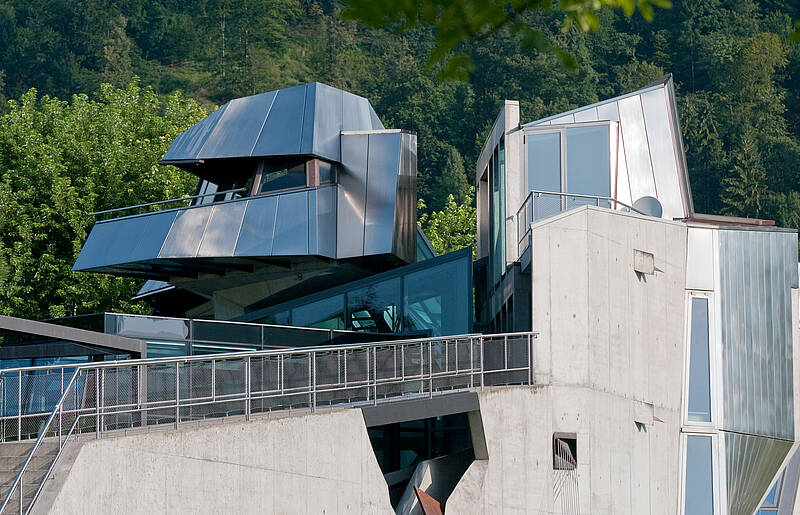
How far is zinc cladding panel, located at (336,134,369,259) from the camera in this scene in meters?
28.1

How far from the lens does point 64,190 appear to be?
43.3 m

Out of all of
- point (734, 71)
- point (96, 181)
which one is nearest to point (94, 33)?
point (734, 71)

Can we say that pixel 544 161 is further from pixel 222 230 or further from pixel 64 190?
pixel 64 190

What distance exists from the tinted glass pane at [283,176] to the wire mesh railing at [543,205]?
5965mm

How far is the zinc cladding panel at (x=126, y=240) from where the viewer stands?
91.7ft

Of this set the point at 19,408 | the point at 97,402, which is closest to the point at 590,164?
the point at 97,402

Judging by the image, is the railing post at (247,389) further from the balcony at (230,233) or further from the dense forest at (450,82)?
the dense forest at (450,82)

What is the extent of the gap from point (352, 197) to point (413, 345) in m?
9.55

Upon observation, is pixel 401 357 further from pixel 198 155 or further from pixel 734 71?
pixel 734 71

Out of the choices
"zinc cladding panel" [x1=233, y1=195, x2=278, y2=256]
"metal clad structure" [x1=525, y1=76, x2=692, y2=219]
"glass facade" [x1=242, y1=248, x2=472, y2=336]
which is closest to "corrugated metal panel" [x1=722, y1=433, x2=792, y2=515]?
"metal clad structure" [x1=525, y1=76, x2=692, y2=219]

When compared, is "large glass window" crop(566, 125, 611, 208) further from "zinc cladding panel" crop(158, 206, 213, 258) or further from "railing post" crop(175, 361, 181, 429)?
"railing post" crop(175, 361, 181, 429)

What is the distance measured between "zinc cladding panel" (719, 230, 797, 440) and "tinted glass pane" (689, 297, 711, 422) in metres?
0.32

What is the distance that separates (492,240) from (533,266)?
8.07 meters

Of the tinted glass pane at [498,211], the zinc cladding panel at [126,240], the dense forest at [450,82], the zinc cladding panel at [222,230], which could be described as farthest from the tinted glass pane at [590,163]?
the dense forest at [450,82]
